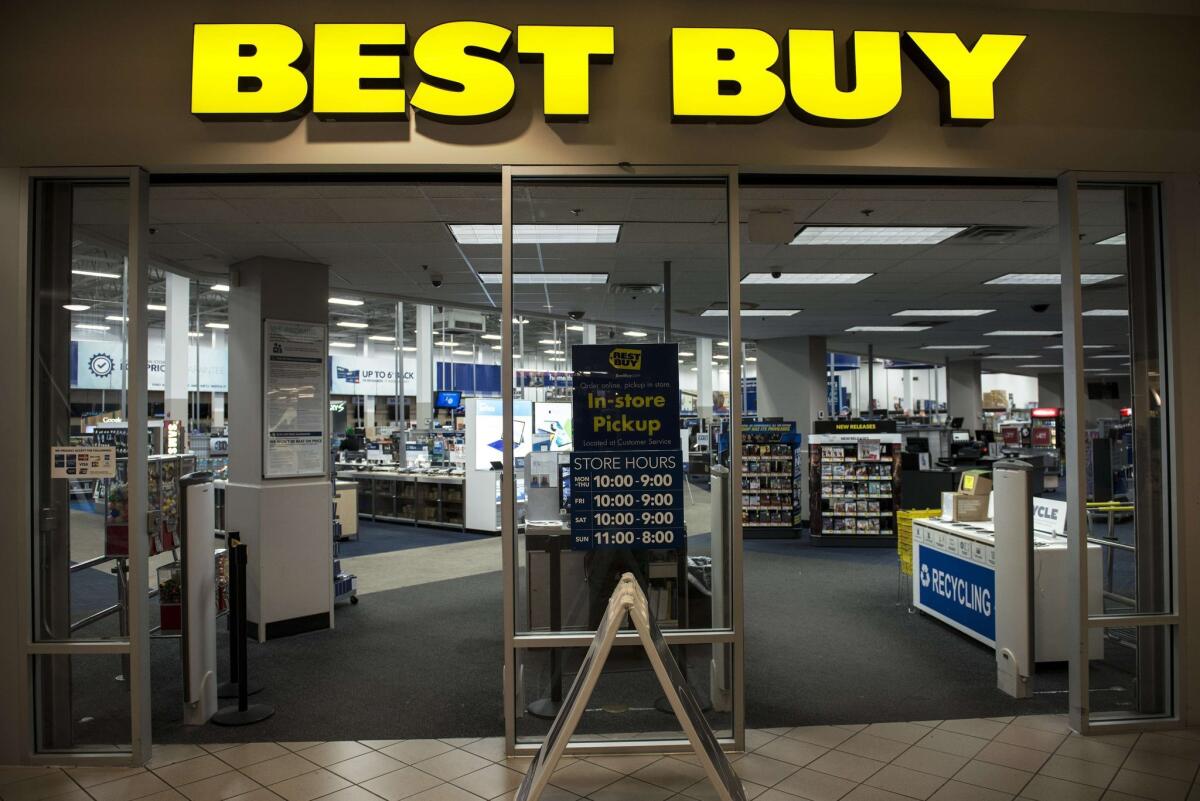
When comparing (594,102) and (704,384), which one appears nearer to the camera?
(594,102)

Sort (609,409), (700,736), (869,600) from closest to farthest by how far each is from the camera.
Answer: (700,736)
(609,409)
(869,600)

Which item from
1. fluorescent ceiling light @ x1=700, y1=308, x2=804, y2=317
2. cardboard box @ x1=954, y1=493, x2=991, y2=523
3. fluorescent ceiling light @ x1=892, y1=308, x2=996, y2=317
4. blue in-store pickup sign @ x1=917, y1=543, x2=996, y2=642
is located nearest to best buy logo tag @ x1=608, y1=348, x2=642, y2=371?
blue in-store pickup sign @ x1=917, y1=543, x2=996, y2=642

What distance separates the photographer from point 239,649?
14.3ft

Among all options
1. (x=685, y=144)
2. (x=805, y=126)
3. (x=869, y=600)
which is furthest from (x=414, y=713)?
(x=869, y=600)

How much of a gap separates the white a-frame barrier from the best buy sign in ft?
7.38

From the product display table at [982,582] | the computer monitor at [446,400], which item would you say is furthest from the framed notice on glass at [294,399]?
the computer monitor at [446,400]

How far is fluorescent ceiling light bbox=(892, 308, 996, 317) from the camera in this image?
10672mm

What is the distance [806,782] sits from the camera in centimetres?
337

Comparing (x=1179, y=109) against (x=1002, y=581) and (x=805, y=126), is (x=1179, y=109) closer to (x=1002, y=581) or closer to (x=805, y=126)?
(x=805, y=126)

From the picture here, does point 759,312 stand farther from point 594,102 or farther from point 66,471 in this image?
point 66,471

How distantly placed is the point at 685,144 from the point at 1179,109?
2.58 meters

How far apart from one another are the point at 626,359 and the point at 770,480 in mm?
7530

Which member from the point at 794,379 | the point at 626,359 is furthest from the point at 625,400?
the point at 794,379

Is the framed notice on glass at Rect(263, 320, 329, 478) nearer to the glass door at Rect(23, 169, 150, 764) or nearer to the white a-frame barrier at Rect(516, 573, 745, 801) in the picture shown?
the glass door at Rect(23, 169, 150, 764)
